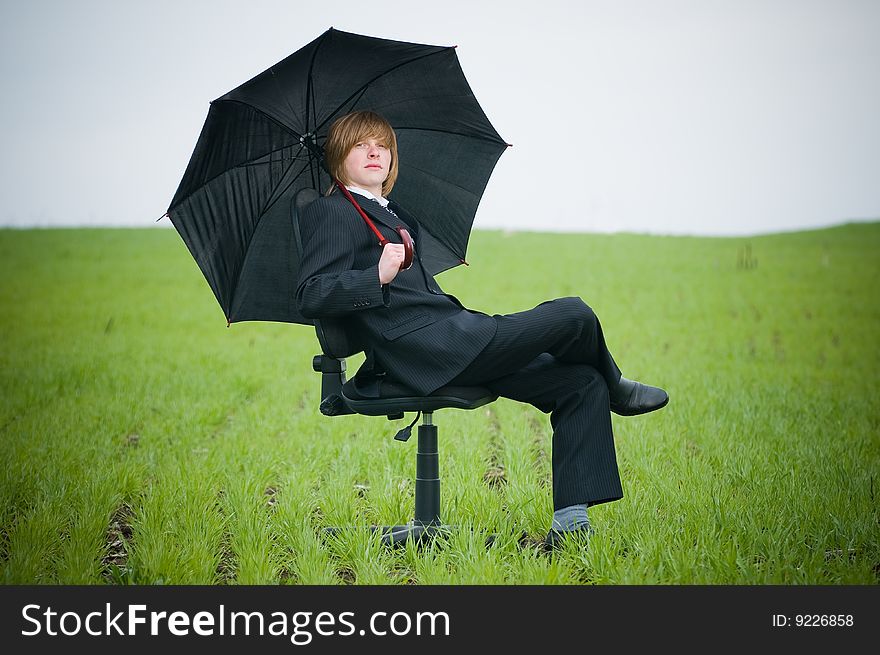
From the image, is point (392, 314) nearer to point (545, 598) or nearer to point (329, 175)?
point (329, 175)

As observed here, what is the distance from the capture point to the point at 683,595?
2912 millimetres

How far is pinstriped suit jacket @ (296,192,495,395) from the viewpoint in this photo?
10.6 ft

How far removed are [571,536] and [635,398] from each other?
0.63m

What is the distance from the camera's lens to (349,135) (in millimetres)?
3504

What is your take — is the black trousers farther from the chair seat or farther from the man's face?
the man's face

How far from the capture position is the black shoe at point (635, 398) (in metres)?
3.52

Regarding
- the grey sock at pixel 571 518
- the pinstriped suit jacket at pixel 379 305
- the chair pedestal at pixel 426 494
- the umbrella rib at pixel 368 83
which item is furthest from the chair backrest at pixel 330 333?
the grey sock at pixel 571 518

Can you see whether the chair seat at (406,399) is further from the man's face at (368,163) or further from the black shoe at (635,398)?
the man's face at (368,163)

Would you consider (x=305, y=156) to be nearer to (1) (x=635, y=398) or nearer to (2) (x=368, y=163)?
(2) (x=368, y=163)

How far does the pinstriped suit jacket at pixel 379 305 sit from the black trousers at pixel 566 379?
10cm

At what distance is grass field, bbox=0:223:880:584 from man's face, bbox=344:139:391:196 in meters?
1.49

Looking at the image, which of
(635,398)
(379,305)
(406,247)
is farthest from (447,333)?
(635,398)

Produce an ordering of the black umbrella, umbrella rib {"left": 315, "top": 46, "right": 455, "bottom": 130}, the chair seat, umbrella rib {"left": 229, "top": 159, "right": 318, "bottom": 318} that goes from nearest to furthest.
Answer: the chair seat
the black umbrella
umbrella rib {"left": 315, "top": 46, "right": 455, "bottom": 130}
umbrella rib {"left": 229, "top": 159, "right": 318, "bottom": 318}

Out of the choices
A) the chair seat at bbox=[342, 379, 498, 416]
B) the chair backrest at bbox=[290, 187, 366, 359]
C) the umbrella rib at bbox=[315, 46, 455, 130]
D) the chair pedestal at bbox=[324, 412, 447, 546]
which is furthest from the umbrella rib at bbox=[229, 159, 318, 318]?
the chair pedestal at bbox=[324, 412, 447, 546]
